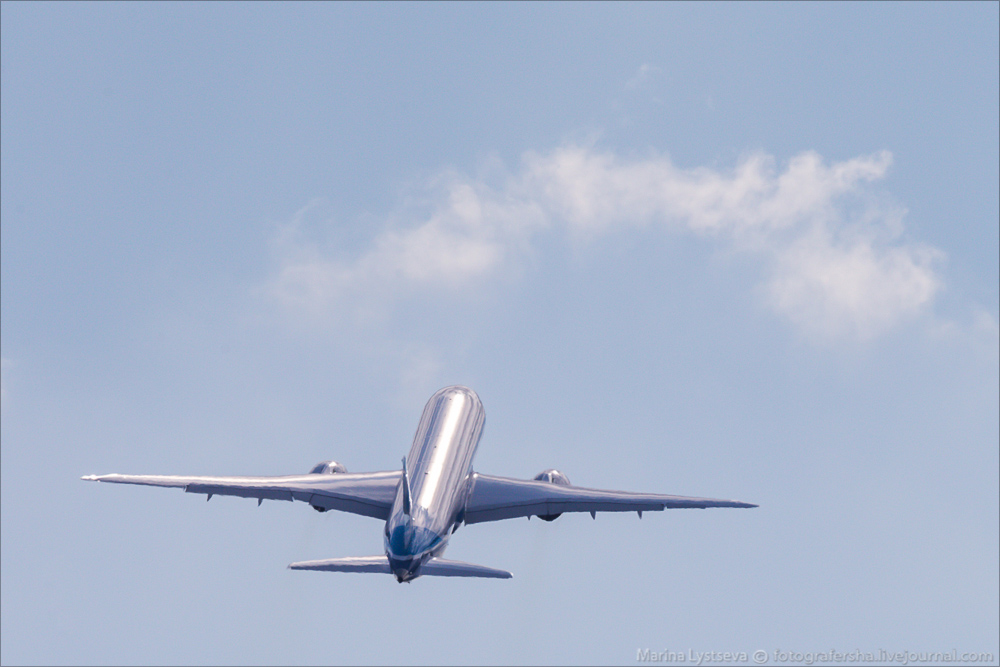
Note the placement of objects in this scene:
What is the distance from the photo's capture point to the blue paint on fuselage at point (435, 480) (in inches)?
2023

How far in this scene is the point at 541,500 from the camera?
200 feet

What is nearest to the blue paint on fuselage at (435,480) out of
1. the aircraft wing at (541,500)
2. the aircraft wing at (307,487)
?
the aircraft wing at (541,500)

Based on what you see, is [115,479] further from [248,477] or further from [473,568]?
[473,568]

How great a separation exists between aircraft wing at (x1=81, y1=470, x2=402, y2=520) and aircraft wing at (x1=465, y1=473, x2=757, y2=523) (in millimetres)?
5132

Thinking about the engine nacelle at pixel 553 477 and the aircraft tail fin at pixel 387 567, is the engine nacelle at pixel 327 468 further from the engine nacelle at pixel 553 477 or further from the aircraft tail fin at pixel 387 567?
the aircraft tail fin at pixel 387 567

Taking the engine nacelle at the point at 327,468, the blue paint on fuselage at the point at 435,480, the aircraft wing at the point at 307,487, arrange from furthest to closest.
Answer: the engine nacelle at the point at 327,468 → the aircraft wing at the point at 307,487 → the blue paint on fuselage at the point at 435,480

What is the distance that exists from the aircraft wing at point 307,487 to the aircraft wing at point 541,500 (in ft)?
Result: 16.8

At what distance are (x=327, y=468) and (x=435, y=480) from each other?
10.0 meters

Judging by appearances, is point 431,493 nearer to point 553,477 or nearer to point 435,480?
point 435,480

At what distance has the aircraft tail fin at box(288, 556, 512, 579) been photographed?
48594 millimetres

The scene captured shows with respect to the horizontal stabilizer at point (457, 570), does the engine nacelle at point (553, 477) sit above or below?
above

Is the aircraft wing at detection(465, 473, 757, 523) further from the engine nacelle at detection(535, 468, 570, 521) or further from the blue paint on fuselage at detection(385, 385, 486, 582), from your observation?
the engine nacelle at detection(535, 468, 570, 521)

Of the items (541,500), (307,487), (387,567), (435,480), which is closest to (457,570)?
(387,567)

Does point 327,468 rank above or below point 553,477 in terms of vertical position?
below
